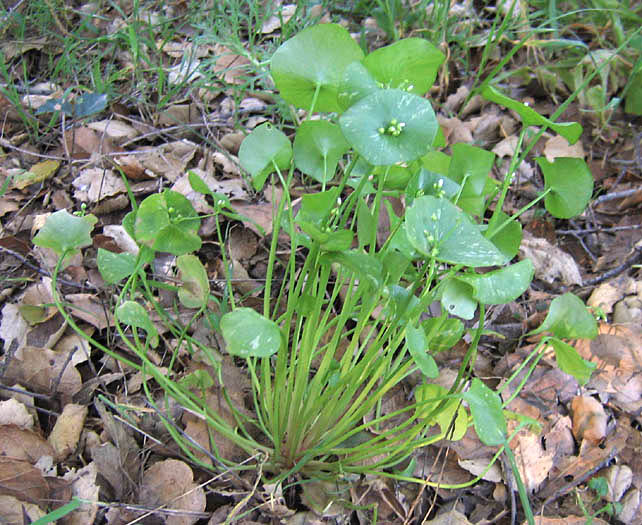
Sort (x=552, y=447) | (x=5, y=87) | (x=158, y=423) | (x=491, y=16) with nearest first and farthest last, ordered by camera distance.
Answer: (x=158, y=423) < (x=552, y=447) < (x=5, y=87) < (x=491, y=16)

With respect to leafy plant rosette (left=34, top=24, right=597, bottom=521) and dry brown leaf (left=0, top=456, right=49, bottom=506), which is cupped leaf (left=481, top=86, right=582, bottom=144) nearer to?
leafy plant rosette (left=34, top=24, right=597, bottom=521)

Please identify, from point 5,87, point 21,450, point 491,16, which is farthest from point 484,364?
point 5,87

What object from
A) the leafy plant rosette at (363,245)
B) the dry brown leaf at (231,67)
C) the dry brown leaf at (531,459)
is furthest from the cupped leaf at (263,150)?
the dry brown leaf at (231,67)

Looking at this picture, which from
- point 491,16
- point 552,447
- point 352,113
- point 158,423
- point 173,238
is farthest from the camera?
point 491,16

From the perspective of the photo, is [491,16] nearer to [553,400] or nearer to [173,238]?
[553,400]

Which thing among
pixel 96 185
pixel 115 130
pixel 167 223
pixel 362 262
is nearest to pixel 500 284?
pixel 362 262

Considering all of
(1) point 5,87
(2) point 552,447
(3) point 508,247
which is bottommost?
(2) point 552,447
